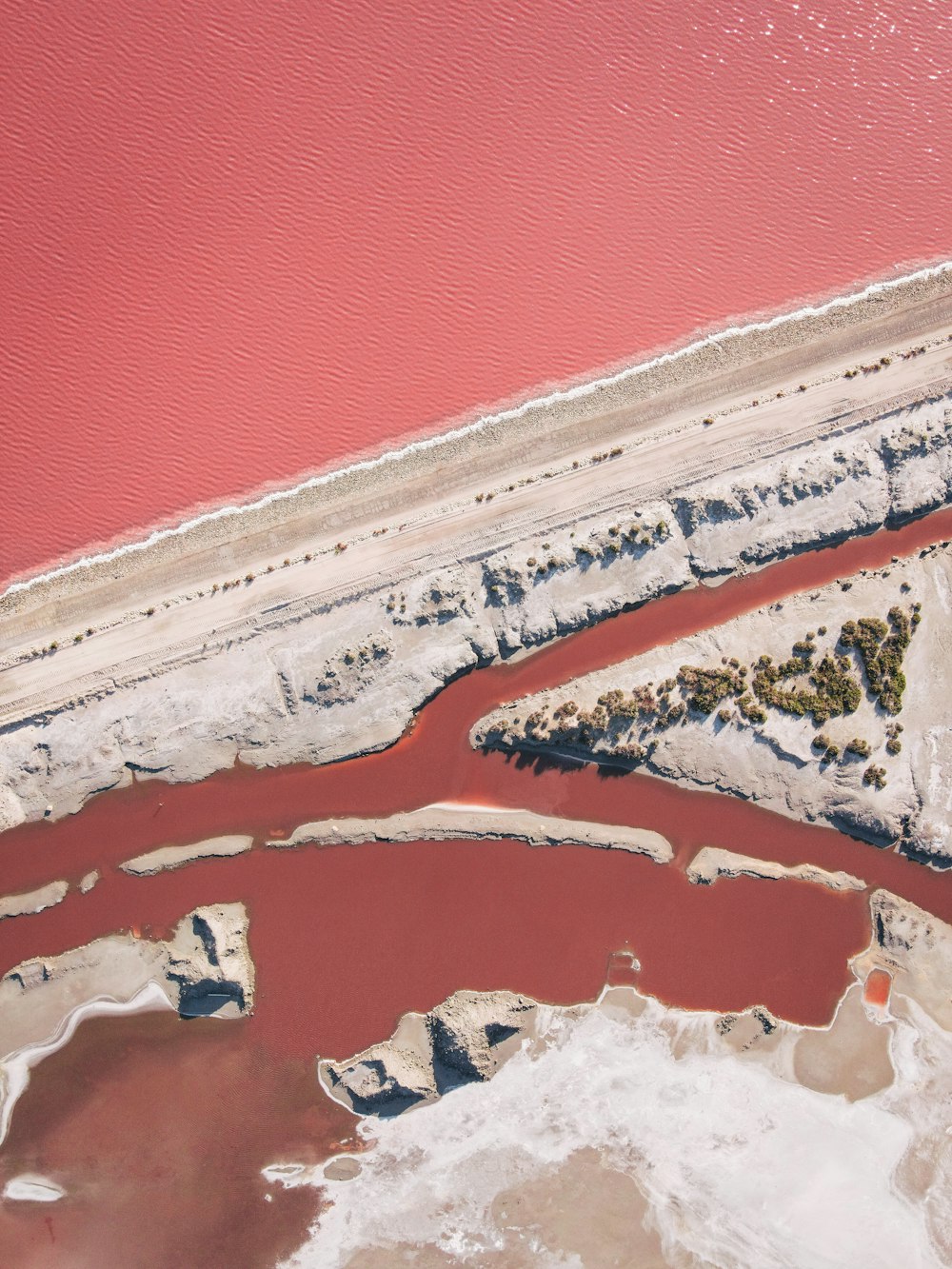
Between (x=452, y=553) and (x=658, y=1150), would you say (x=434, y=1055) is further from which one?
(x=452, y=553)

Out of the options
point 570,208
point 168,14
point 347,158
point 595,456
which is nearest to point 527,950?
point 595,456

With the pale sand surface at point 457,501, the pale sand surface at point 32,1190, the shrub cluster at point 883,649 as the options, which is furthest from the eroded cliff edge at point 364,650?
the pale sand surface at point 32,1190

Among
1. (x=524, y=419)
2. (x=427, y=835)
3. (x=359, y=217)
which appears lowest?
(x=427, y=835)

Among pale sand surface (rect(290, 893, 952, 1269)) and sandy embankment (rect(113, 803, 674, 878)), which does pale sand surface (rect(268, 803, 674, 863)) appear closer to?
sandy embankment (rect(113, 803, 674, 878))

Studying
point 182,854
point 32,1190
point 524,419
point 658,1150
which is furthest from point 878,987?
point 32,1190

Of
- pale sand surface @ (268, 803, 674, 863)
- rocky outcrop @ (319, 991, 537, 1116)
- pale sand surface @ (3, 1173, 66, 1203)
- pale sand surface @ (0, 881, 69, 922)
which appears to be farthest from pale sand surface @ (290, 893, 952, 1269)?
pale sand surface @ (0, 881, 69, 922)

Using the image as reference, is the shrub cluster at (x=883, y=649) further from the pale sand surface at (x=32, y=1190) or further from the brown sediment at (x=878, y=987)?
the pale sand surface at (x=32, y=1190)
